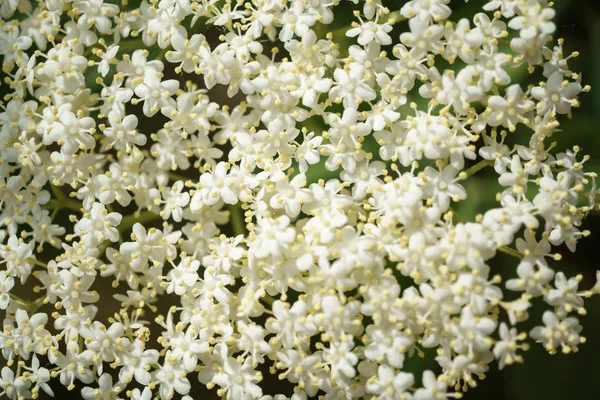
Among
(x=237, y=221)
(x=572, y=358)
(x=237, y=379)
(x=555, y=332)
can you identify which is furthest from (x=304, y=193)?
(x=572, y=358)

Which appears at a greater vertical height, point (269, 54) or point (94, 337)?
point (269, 54)

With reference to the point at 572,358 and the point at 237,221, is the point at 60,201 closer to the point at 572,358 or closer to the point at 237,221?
the point at 237,221

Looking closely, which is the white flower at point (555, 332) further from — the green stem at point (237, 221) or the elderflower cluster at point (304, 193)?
the green stem at point (237, 221)

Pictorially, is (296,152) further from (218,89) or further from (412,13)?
(218,89)

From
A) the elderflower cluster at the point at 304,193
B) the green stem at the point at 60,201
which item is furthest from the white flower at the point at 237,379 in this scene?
the green stem at the point at 60,201

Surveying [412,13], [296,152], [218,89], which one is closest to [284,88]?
[296,152]

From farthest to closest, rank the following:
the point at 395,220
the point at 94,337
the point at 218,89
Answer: the point at 218,89 → the point at 94,337 → the point at 395,220

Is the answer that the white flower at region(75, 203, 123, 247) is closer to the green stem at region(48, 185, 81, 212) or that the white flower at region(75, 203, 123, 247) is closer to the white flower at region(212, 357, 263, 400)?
the green stem at region(48, 185, 81, 212)

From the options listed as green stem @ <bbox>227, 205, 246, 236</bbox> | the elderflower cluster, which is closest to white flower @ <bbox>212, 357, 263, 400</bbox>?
the elderflower cluster

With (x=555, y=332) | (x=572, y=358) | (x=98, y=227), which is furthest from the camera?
(x=572, y=358)
